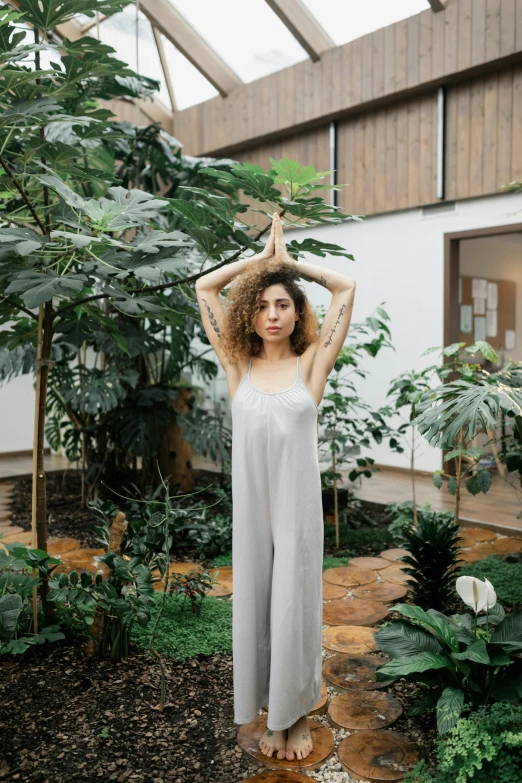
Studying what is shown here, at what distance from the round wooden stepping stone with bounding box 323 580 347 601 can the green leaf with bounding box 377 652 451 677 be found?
1.27 meters

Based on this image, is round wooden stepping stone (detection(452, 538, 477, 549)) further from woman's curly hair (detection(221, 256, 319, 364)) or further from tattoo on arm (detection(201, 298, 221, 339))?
tattoo on arm (detection(201, 298, 221, 339))

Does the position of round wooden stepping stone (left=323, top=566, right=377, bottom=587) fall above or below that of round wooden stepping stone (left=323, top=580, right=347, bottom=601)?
above

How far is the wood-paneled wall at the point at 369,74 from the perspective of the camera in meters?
5.18

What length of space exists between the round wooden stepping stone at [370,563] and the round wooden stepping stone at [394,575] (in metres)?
0.05

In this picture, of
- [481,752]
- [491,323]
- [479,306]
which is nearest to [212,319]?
A: [481,752]

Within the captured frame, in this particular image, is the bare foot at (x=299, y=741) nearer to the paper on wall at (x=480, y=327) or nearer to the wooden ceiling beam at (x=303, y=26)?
the paper on wall at (x=480, y=327)

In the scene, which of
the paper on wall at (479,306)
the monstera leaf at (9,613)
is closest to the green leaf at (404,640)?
the monstera leaf at (9,613)

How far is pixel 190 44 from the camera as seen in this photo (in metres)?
7.08

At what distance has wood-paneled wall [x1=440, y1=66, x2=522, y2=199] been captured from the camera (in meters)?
5.27

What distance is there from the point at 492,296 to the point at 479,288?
23 centimetres

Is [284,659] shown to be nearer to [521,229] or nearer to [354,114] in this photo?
[521,229]

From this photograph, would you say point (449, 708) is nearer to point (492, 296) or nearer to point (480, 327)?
point (480, 327)

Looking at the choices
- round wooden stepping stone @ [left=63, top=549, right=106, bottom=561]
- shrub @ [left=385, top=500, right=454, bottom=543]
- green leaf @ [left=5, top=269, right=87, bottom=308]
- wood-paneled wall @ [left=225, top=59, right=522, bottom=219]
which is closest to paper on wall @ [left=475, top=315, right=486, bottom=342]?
wood-paneled wall @ [left=225, top=59, right=522, bottom=219]

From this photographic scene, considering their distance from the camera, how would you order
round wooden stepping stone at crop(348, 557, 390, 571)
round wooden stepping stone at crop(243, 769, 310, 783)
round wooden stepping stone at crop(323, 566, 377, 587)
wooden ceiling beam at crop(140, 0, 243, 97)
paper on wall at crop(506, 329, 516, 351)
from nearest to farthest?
round wooden stepping stone at crop(243, 769, 310, 783) → round wooden stepping stone at crop(323, 566, 377, 587) → round wooden stepping stone at crop(348, 557, 390, 571) → wooden ceiling beam at crop(140, 0, 243, 97) → paper on wall at crop(506, 329, 516, 351)
